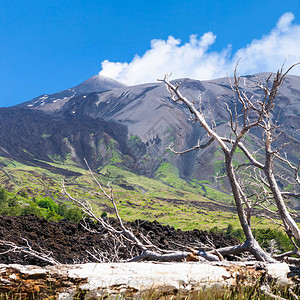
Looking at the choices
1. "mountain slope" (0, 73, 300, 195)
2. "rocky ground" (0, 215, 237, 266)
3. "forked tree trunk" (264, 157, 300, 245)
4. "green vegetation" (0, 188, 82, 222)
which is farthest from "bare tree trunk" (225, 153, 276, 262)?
"mountain slope" (0, 73, 300, 195)

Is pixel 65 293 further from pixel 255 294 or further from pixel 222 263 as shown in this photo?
pixel 255 294

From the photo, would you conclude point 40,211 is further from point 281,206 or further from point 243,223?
point 281,206

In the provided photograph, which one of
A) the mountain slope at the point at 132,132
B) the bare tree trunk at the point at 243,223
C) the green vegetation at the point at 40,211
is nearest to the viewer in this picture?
the bare tree trunk at the point at 243,223

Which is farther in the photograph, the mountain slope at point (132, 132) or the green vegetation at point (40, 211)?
the mountain slope at point (132, 132)

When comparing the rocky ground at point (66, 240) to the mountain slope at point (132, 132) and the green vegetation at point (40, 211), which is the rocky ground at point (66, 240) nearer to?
the green vegetation at point (40, 211)

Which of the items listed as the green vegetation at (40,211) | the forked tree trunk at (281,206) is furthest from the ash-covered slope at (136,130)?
the forked tree trunk at (281,206)

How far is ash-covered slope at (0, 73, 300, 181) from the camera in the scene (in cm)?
11838

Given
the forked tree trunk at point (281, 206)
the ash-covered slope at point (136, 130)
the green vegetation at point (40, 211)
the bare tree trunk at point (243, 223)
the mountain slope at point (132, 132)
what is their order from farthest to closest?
the ash-covered slope at point (136, 130) → the mountain slope at point (132, 132) → the green vegetation at point (40, 211) → the forked tree trunk at point (281, 206) → the bare tree trunk at point (243, 223)

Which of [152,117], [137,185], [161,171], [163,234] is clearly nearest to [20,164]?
[137,185]

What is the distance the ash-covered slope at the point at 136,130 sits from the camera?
118 m

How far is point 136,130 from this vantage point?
14100 cm

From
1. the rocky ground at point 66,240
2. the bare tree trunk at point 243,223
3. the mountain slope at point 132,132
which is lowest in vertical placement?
the rocky ground at point 66,240

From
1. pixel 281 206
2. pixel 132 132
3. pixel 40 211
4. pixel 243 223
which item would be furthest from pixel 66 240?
pixel 132 132

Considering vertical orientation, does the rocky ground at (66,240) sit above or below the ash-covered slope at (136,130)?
below
